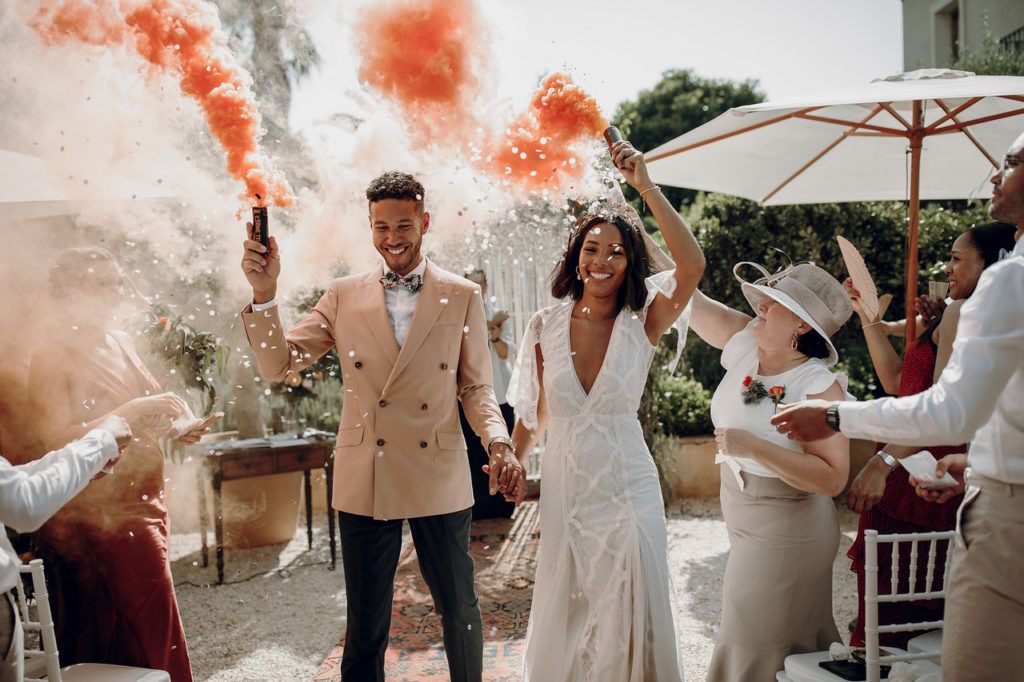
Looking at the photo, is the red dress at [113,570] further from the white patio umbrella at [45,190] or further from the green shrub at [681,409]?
the green shrub at [681,409]

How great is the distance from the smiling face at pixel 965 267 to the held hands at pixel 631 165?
1.40m

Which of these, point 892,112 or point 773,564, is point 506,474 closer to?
point 773,564

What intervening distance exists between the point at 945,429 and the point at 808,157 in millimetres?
3600

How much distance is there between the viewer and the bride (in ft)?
9.36

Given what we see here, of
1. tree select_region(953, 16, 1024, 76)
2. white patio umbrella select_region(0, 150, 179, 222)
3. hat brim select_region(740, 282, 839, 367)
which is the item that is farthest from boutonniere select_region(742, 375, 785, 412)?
tree select_region(953, 16, 1024, 76)

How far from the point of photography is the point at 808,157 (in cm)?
502

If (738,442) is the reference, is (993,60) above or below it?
above

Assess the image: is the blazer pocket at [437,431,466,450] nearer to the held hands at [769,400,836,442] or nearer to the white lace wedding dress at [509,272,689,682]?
the white lace wedding dress at [509,272,689,682]

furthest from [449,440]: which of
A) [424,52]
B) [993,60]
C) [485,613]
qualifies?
[993,60]

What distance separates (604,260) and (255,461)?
3969mm

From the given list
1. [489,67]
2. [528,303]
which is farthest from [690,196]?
[489,67]

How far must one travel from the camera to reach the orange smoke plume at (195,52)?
3.05 m

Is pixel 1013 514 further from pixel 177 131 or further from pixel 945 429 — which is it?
pixel 177 131

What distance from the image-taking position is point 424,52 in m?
3.69
